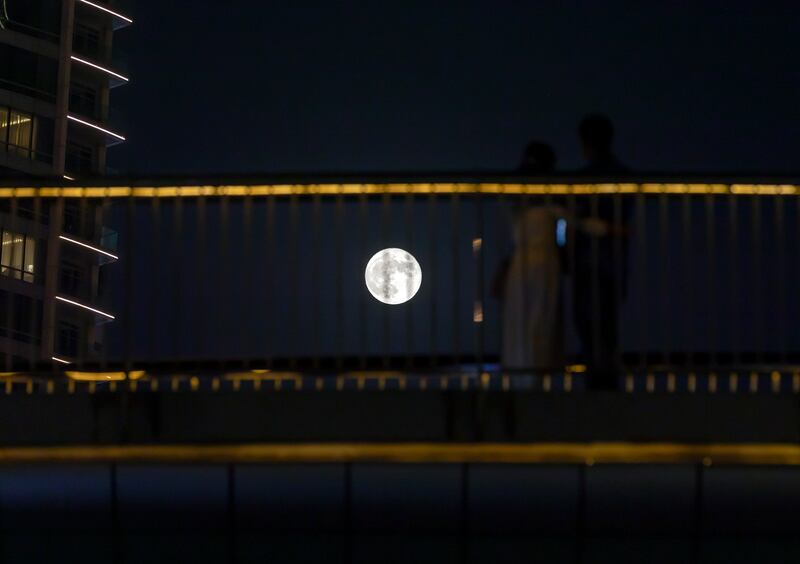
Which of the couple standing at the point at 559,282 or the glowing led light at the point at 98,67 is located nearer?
the couple standing at the point at 559,282

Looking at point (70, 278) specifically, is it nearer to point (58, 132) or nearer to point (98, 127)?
point (58, 132)

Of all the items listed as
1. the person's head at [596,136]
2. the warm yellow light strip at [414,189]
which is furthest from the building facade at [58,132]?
the person's head at [596,136]

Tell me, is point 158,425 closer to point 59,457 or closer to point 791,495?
point 59,457

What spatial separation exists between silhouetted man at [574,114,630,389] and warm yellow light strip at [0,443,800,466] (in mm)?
431

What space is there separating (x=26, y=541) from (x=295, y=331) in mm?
1828

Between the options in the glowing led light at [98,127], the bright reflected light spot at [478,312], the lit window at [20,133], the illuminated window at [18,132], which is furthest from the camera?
the glowing led light at [98,127]

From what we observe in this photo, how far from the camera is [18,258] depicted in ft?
193

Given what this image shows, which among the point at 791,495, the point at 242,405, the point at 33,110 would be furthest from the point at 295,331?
the point at 33,110

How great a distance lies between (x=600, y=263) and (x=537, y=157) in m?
0.72

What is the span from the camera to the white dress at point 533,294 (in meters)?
8.12

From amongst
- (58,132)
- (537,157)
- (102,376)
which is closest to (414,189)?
(537,157)

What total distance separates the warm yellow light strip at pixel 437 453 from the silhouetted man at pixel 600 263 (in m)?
0.43

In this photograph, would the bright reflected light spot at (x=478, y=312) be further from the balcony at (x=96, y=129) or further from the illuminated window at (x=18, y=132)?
the balcony at (x=96, y=129)

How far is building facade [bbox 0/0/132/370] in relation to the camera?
59.6m
